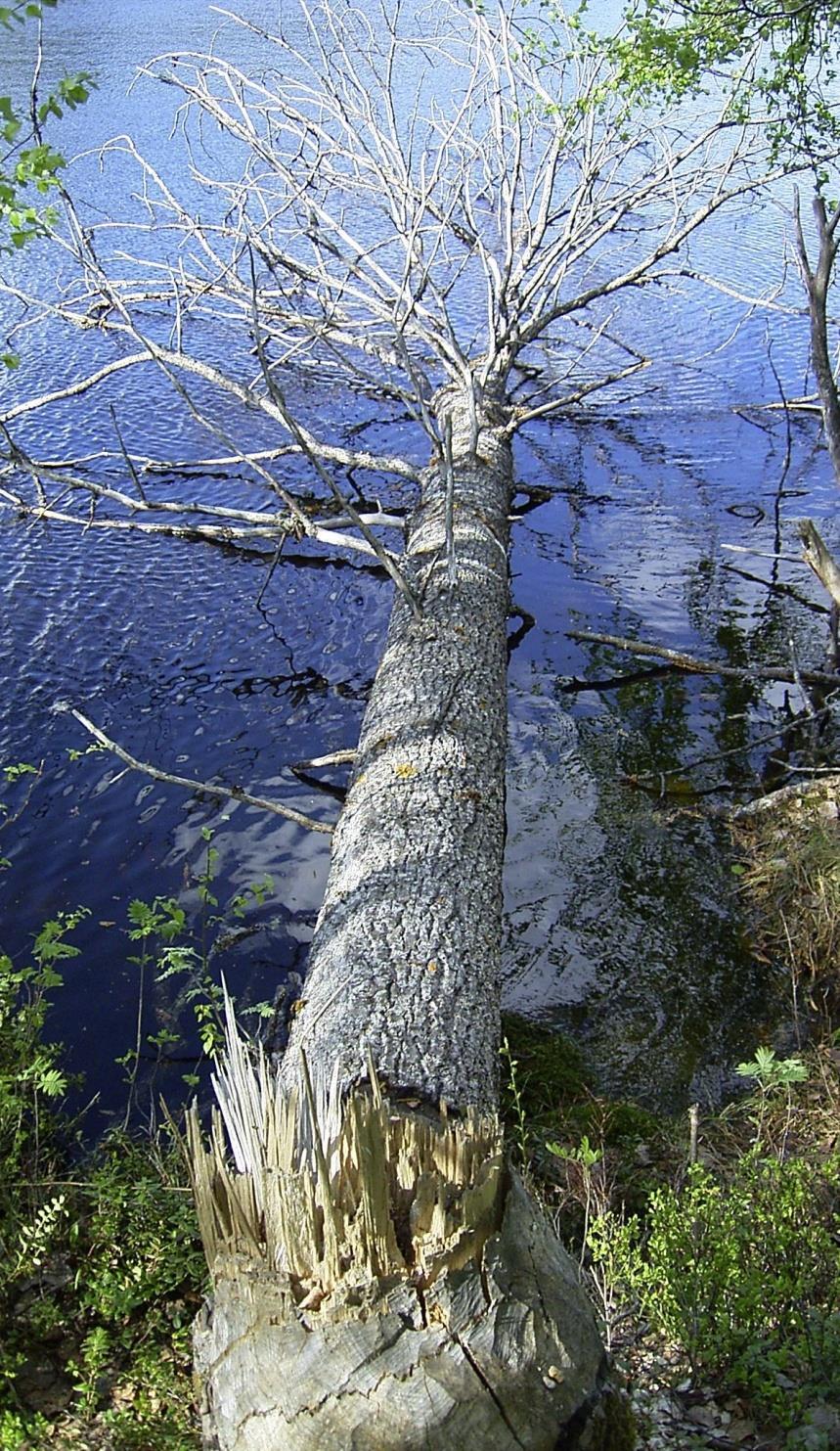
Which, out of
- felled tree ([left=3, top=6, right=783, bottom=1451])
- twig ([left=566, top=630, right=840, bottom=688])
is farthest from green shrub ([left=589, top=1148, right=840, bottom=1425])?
twig ([left=566, top=630, right=840, bottom=688])

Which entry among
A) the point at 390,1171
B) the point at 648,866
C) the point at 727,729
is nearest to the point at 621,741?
the point at 727,729

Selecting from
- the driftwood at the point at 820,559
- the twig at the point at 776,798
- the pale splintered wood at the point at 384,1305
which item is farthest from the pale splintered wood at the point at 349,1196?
the driftwood at the point at 820,559

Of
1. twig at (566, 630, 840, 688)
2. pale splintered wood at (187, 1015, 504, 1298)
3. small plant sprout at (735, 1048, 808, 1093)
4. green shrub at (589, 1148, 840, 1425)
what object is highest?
twig at (566, 630, 840, 688)

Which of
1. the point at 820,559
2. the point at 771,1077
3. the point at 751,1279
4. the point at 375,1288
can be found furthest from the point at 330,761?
the point at 375,1288

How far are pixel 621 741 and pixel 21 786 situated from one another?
3228 millimetres

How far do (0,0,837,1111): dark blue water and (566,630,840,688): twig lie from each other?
4.5 inches

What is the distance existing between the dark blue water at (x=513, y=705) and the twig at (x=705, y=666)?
0.37 ft

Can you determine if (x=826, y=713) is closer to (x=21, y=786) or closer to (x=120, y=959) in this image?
(x=120, y=959)

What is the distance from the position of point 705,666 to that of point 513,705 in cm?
118

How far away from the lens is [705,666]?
664 cm

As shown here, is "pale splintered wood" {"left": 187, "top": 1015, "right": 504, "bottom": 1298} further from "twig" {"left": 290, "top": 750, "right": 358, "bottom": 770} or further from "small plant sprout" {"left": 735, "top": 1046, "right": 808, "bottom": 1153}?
"twig" {"left": 290, "top": 750, "right": 358, "bottom": 770}

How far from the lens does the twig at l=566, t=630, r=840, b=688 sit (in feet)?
20.7

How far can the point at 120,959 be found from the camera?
4746 millimetres

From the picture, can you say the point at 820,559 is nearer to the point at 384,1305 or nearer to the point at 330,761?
the point at 330,761
